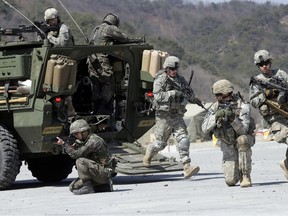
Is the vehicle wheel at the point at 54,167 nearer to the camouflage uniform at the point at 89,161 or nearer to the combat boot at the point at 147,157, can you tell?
the combat boot at the point at 147,157

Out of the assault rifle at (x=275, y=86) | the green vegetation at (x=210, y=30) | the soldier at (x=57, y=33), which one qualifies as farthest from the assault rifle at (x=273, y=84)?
the green vegetation at (x=210, y=30)

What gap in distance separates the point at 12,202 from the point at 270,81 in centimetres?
373

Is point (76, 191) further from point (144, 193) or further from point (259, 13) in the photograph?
point (259, 13)

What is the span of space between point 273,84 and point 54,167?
204 inches

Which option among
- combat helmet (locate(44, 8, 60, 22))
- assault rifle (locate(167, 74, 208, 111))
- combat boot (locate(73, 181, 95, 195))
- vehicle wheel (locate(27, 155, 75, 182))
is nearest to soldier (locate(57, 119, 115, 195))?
combat boot (locate(73, 181, 95, 195))

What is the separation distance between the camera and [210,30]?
3819 inches

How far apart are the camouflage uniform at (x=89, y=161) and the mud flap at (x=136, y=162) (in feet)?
5.79

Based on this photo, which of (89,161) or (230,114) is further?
(89,161)

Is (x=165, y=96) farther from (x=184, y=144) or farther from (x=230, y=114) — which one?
(x=230, y=114)

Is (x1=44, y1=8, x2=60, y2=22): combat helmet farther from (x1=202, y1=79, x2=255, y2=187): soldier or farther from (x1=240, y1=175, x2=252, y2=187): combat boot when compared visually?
(x1=240, y1=175, x2=252, y2=187): combat boot

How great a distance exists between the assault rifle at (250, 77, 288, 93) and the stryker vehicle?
2857 millimetres

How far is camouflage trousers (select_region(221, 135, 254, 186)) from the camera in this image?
49.8ft

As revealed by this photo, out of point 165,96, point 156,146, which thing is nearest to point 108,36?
point 165,96

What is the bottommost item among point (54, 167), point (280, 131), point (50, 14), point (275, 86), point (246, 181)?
point (54, 167)
